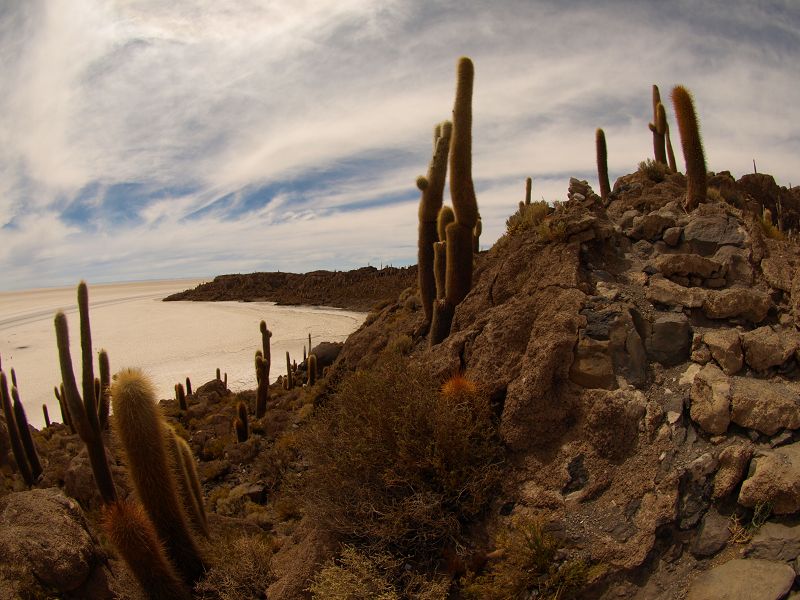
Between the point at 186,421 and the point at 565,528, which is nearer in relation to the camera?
the point at 565,528

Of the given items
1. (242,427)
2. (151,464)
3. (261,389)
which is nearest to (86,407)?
(151,464)

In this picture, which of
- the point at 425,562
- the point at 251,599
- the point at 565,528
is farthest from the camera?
the point at 251,599

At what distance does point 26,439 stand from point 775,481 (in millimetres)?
16255

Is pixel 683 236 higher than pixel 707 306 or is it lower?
higher

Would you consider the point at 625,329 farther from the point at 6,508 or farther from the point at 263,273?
the point at 263,273

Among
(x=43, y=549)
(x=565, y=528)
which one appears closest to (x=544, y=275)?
(x=565, y=528)

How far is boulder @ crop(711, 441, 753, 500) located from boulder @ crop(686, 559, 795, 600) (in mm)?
606

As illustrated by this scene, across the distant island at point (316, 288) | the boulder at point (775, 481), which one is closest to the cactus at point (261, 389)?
the boulder at point (775, 481)

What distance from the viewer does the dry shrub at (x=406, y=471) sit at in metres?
5.29

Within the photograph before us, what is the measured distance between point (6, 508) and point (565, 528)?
7.69 metres

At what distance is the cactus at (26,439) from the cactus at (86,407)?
6.12 metres

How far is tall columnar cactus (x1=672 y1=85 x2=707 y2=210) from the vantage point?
8570mm

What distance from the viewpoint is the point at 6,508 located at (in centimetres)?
750

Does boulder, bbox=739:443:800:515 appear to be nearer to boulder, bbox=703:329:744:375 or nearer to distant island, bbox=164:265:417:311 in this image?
boulder, bbox=703:329:744:375
